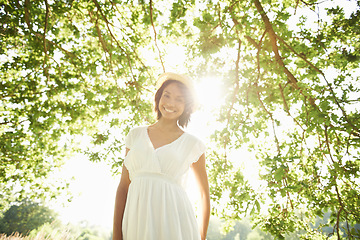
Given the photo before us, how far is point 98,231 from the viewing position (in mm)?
63250

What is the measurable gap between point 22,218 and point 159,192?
5048cm

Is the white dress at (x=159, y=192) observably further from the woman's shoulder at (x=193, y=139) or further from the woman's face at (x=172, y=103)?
the woman's face at (x=172, y=103)

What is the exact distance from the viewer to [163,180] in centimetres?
182

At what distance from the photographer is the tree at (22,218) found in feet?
125

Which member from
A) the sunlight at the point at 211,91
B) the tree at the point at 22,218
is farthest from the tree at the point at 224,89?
the tree at the point at 22,218

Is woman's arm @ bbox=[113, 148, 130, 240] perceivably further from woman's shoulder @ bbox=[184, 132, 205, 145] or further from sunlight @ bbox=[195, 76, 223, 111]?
sunlight @ bbox=[195, 76, 223, 111]

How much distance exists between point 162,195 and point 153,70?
16.0 feet

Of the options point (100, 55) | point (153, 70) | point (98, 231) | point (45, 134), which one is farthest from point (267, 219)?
point (98, 231)

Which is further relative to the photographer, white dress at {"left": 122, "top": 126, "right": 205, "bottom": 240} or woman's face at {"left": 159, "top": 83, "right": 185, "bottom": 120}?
woman's face at {"left": 159, "top": 83, "right": 185, "bottom": 120}

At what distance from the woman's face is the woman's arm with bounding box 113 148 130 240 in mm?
644

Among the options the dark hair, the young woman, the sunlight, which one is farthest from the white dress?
the sunlight

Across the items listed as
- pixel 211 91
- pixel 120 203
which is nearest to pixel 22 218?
pixel 211 91

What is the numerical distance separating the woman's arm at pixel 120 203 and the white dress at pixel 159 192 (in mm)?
77

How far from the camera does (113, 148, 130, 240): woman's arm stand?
174 centimetres
